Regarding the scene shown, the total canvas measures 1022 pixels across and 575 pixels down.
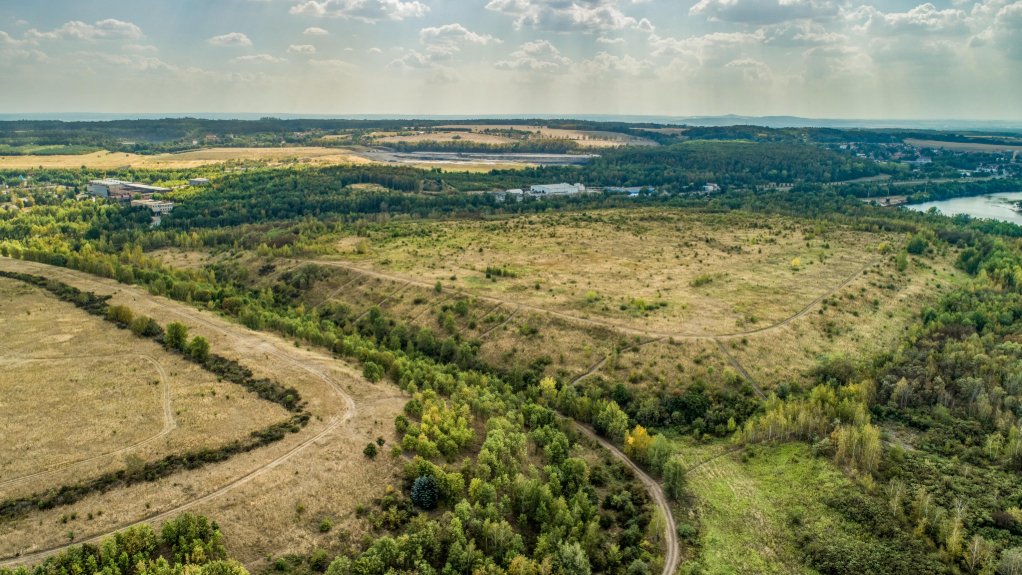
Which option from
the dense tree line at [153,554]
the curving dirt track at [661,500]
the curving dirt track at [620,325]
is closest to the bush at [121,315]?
the curving dirt track at [620,325]

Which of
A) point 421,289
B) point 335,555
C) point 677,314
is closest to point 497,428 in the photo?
point 335,555

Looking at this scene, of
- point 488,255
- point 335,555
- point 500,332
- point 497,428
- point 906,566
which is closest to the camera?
point 335,555

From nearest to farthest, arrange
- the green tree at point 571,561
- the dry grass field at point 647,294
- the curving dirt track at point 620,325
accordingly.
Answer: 1. the green tree at point 571,561
2. the dry grass field at point 647,294
3. the curving dirt track at point 620,325

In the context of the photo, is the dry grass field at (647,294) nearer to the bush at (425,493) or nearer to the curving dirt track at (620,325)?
the curving dirt track at (620,325)

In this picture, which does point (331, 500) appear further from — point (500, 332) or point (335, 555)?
point (500, 332)

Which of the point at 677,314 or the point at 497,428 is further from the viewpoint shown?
the point at 677,314

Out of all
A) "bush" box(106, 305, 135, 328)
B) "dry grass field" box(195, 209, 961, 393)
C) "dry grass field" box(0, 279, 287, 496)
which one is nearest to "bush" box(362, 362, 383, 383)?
"dry grass field" box(0, 279, 287, 496)
